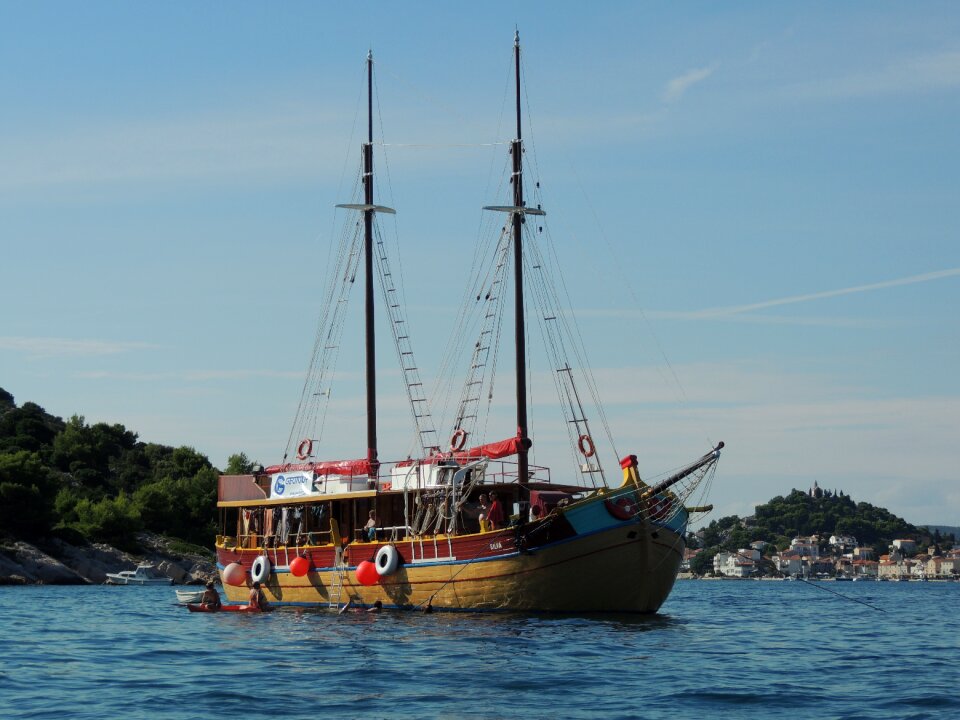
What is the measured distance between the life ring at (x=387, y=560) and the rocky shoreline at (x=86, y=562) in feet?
156

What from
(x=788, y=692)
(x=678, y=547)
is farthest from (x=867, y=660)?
(x=678, y=547)

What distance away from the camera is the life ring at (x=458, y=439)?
163ft

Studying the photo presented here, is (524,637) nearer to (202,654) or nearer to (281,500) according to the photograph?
(202,654)

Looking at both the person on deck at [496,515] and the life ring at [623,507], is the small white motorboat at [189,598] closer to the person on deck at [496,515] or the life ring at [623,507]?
the person on deck at [496,515]

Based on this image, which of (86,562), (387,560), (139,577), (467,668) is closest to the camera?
(467,668)

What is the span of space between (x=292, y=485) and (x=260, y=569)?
12.4ft

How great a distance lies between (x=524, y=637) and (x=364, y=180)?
3015 cm

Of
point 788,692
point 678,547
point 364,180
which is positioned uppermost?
point 364,180

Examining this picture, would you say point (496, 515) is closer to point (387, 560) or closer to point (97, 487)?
point (387, 560)

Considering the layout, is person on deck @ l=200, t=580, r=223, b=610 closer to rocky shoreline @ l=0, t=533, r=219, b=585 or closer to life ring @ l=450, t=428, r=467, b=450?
life ring @ l=450, t=428, r=467, b=450

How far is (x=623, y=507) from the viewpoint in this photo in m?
42.4

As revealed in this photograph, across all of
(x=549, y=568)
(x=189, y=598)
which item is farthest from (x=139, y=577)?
(x=549, y=568)

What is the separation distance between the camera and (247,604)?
54.4 m

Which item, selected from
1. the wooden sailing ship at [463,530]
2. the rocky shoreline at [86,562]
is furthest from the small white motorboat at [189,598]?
the rocky shoreline at [86,562]
